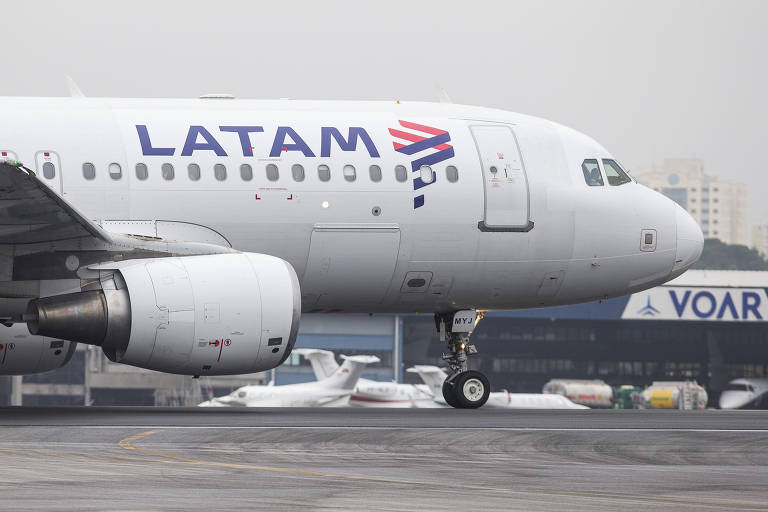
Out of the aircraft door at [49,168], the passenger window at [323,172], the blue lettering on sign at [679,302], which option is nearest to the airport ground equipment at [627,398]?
the blue lettering on sign at [679,302]

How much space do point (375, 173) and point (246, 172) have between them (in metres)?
2.04

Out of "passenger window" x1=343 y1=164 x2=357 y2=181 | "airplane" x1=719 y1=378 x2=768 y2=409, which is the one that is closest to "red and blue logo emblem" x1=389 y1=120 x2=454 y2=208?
"passenger window" x1=343 y1=164 x2=357 y2=181

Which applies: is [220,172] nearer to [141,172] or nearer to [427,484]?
[141,172]

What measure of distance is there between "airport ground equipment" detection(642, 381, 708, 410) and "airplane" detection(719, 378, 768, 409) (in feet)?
23.9

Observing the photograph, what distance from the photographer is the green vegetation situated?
182 meters

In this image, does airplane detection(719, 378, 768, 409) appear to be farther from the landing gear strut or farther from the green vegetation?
the green vegetation

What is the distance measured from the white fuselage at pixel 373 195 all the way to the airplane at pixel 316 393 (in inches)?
1743

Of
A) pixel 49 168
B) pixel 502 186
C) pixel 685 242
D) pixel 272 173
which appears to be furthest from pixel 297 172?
pixel 685 242

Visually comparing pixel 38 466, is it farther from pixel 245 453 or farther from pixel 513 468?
pixel 513 468

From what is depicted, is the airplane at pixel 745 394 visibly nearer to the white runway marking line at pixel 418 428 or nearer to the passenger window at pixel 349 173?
the passenger window at pixel 349 173

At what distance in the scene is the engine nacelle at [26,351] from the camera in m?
20.7

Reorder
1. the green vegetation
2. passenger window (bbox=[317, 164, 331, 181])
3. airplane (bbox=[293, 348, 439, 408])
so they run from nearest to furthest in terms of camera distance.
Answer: passenger window (bbox=[317, 164, 331, 181]) → airplane (bbox=[293, 348, 439, 408]) → the green vegetation

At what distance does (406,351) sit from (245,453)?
289 feet

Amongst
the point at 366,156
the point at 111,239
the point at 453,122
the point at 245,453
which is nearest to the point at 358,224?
the point at 366,156
